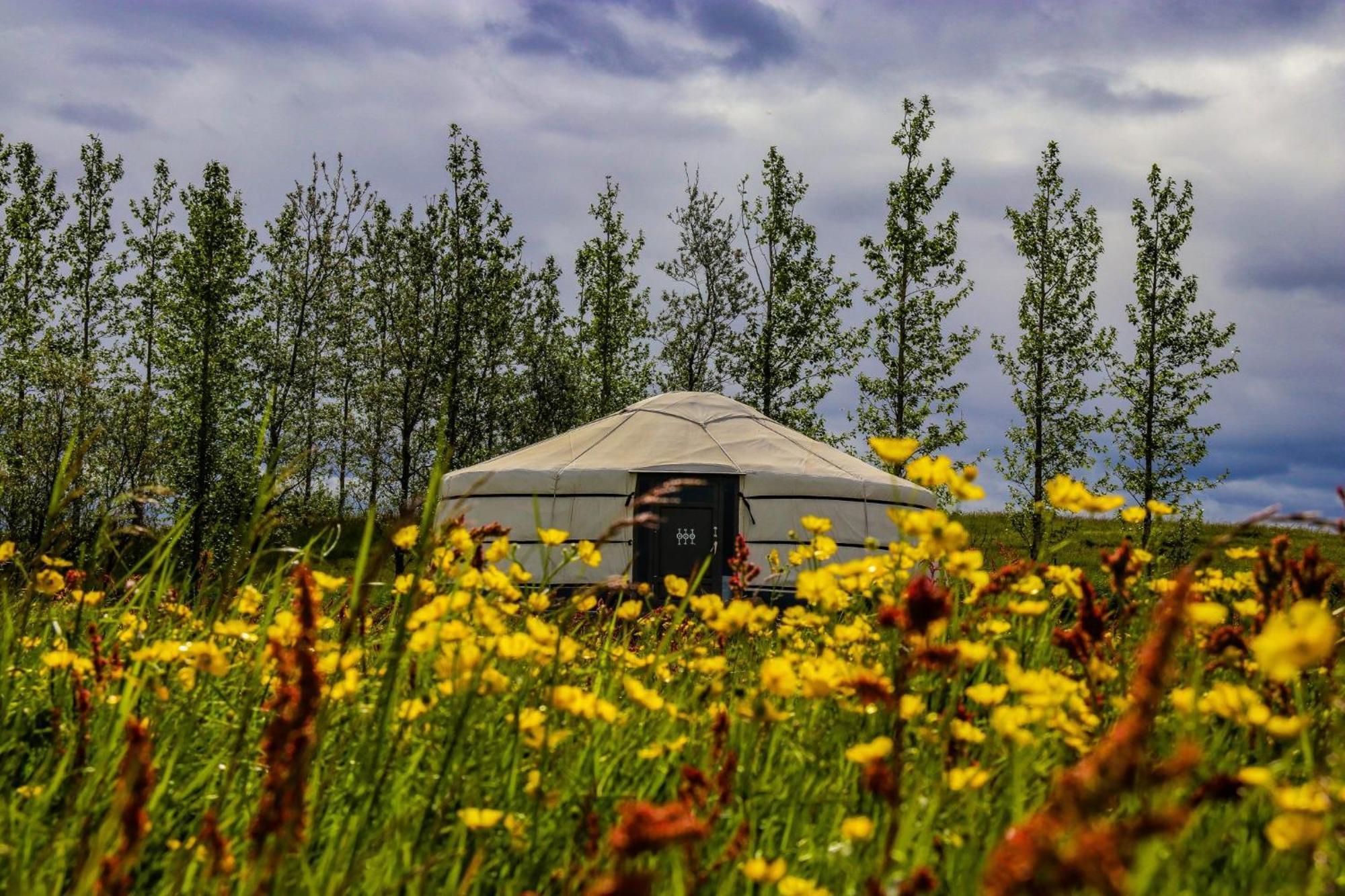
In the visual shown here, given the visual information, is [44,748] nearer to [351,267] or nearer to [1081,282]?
[1081,282]

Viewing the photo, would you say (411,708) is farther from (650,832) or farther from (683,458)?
(683,458)

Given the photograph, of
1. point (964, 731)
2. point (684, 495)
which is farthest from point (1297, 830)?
point (684, 495)

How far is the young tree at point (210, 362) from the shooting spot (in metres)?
17.5

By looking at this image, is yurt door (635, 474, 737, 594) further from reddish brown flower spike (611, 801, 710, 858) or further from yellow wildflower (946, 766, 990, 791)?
reddish brown flower spike (611, 801, 710, 858)

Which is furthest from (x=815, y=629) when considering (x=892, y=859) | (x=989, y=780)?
(x=892, y=859)

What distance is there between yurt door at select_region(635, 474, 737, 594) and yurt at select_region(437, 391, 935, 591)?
1 cm

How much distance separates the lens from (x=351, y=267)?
79.9 ft

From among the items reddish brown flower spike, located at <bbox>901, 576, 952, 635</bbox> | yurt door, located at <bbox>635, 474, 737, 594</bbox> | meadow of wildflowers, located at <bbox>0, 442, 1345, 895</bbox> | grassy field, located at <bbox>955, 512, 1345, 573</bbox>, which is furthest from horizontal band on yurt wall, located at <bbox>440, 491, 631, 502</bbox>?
reddish brown flower spike, located at <bbox>901, 576, 952, 635</bbox>

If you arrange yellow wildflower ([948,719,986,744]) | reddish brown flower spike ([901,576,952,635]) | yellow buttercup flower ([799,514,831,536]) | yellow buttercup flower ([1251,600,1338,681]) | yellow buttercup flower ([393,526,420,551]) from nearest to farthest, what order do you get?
yellow buttercup flower ([1251,600,1338,681]) → reddish brown flower spike ([901,576,952,635]) → yellow wildflower ([948,719,986,744]) → yellow buttercup flower ([393,526,420,551]) → yellow buttercup flower ([799,514,831,536])

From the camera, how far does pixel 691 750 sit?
216 cm

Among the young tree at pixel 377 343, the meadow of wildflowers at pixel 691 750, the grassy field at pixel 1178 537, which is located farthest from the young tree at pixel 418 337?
the meadow of wildflowers at pixel 691 750

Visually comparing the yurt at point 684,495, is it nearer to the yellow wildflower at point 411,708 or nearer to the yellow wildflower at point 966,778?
the yellow wildflower at point 411,708

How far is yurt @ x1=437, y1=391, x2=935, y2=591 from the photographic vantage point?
14094 millimetres

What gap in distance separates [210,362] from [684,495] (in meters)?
8.86
